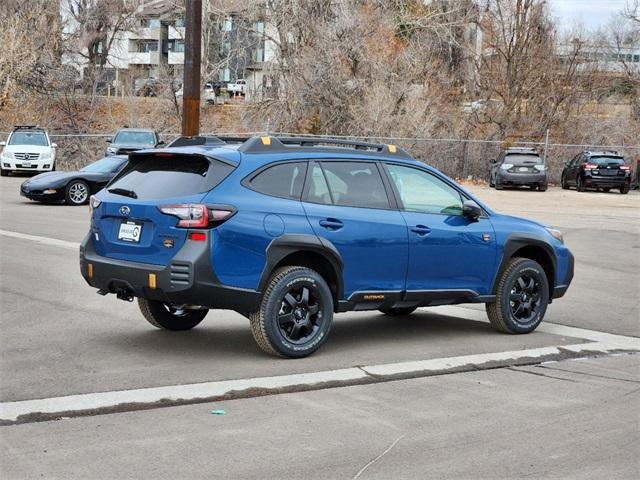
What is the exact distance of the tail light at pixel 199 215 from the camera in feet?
26.6

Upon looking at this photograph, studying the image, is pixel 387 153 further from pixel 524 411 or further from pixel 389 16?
pixel 389 16

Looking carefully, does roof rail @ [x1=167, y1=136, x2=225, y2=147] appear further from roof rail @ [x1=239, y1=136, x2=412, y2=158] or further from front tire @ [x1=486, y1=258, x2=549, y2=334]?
front tire @ [x1=486, y1=258, x2=549, y2=334]

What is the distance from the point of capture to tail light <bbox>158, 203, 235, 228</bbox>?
8.10m

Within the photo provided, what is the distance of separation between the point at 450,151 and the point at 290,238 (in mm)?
32894

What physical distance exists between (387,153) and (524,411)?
128 inches

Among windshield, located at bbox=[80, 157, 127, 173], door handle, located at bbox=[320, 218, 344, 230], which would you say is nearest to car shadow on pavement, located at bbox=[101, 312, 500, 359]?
door handle, located at bbox=[320, 218, 344, 230]

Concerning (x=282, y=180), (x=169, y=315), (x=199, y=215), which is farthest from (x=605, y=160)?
(x=199, y=215)

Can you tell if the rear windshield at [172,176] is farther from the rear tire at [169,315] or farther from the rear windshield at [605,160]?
the rear windshield at [605,160]

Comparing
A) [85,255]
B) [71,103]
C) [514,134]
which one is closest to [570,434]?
[85,255]

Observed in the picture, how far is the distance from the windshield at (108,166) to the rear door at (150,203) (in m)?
16.5

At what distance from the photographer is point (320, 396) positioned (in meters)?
7.43

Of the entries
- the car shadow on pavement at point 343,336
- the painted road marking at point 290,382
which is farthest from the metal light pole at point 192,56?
the painted road marking at point 290,382

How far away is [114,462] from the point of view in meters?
5.70

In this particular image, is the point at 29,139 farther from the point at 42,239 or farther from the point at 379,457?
the point at 379,457
